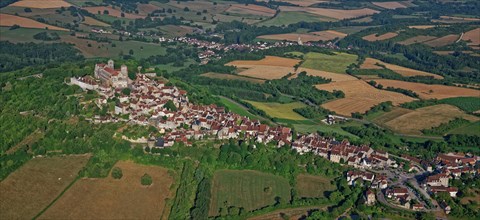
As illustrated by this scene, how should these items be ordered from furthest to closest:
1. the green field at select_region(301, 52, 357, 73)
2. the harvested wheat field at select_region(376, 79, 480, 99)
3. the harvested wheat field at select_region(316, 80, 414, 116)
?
the green field at select_region(301, 52, 357, 73) < the harvested wheat field at select_region(376, 79, 480, 99) < the harvested wheat field at select_region(316, 80, 414, 116)

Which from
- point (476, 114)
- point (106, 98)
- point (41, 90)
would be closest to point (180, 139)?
point (106, 98)

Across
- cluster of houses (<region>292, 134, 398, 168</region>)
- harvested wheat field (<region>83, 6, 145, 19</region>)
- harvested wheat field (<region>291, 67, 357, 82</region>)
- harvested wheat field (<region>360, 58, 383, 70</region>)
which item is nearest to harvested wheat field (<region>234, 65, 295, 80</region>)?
harvested wheat field (<region>291, 67, 357, 82</region>)

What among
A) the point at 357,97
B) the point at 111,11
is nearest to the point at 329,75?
the point at 357,97

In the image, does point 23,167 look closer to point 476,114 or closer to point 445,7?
point 476,114

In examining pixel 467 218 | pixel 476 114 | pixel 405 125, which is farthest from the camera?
pixel 476 114

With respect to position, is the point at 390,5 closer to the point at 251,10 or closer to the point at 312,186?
the point at 251,10

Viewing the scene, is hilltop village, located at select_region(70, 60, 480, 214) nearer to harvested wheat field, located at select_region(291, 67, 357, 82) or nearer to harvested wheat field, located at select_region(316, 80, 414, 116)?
harvested wheat field, located at select_region(316, 80, 414, 116)

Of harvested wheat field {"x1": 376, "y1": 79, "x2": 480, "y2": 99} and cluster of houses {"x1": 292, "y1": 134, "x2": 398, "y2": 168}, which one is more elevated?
cluster of houses {"x1": 292, "y1": 134, "x2": 398, "y2": 168}
